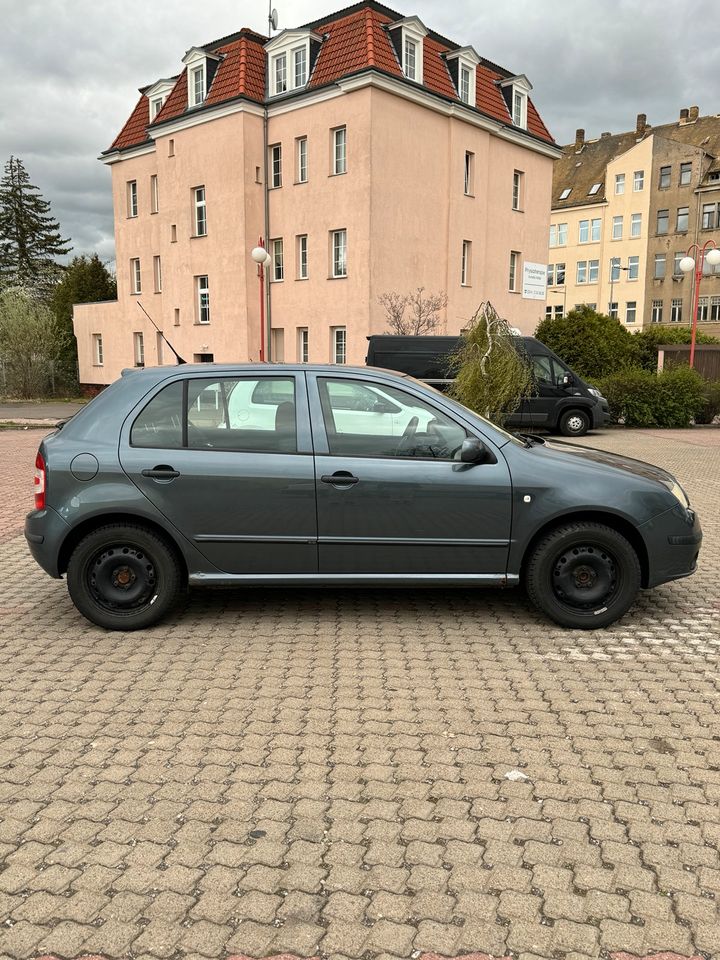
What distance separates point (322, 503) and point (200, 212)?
30.2m

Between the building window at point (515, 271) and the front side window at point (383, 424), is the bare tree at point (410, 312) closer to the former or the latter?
the building window at point (515, 271)

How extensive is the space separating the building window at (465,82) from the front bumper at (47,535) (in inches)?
1182

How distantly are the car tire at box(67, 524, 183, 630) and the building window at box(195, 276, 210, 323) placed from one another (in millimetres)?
28687

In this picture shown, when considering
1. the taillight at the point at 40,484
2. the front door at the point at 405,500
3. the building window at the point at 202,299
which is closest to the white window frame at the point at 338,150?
the building window at the point at 202,299

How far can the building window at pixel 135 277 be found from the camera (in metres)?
37.9

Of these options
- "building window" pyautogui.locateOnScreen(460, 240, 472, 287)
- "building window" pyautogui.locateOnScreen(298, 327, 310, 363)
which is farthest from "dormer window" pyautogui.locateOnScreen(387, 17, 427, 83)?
"building window" pyautogui.locateOnScreen(298, 327, 310, 363)

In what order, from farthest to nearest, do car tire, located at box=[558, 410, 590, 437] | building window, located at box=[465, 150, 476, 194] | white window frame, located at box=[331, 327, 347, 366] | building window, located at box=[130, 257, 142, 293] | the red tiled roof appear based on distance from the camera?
1. building window, located at box=[130, 257, 142, 293]
2. building window, located at box=[465, 150, 476, 194]
3. white window frame, located at box=[331, 327, 347, 366]
4. the red tiled roof
5. car tire, located at box=[558, 410, 590, 437]

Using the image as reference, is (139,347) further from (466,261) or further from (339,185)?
(466,261)

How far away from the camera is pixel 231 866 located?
2.79 metres

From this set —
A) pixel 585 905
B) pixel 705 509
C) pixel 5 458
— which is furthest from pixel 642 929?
pixel 5 458

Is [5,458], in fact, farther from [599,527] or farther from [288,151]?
[288,151]

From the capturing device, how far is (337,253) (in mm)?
28734

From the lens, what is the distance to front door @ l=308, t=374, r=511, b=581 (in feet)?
16.4

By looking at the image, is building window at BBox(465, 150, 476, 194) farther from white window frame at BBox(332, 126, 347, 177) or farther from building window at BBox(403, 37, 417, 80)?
white window frame at BBox(332, 126, 347, 177)
